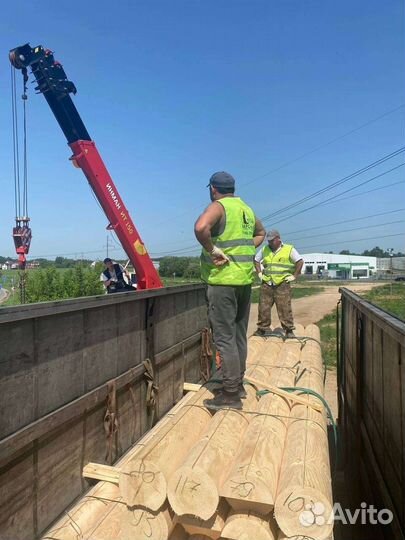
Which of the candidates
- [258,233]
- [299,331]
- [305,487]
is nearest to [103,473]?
[305,487]

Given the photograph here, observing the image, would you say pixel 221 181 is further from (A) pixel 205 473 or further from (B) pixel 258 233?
(A) pixel 205 473

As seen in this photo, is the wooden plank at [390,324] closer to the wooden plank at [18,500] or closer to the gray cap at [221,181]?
the gray cap at [221,181]

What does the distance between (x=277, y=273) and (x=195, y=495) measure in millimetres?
5922

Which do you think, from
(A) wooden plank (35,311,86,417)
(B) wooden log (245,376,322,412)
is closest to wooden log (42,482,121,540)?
(A) wooden plank (35,311,86,417)

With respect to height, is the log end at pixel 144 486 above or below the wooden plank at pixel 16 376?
below

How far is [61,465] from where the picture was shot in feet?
11.6

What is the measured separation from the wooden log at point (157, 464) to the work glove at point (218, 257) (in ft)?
4.01

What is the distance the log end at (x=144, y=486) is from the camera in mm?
2529

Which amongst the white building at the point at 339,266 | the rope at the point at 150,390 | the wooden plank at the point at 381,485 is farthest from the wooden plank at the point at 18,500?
the white building at the point at 339,266

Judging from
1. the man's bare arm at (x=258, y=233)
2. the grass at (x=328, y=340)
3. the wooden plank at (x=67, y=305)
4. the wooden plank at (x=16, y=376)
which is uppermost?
the man's bare arm at (x=258, y=233)

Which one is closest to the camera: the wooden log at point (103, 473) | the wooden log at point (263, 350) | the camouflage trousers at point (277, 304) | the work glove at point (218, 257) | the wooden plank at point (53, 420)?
the wooden plank at point (53, 420)

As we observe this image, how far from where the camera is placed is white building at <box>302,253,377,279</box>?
389 feet

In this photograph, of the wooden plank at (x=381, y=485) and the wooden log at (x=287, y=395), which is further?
the wooden log at (x=287, y=395)

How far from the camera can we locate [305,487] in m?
2.41
